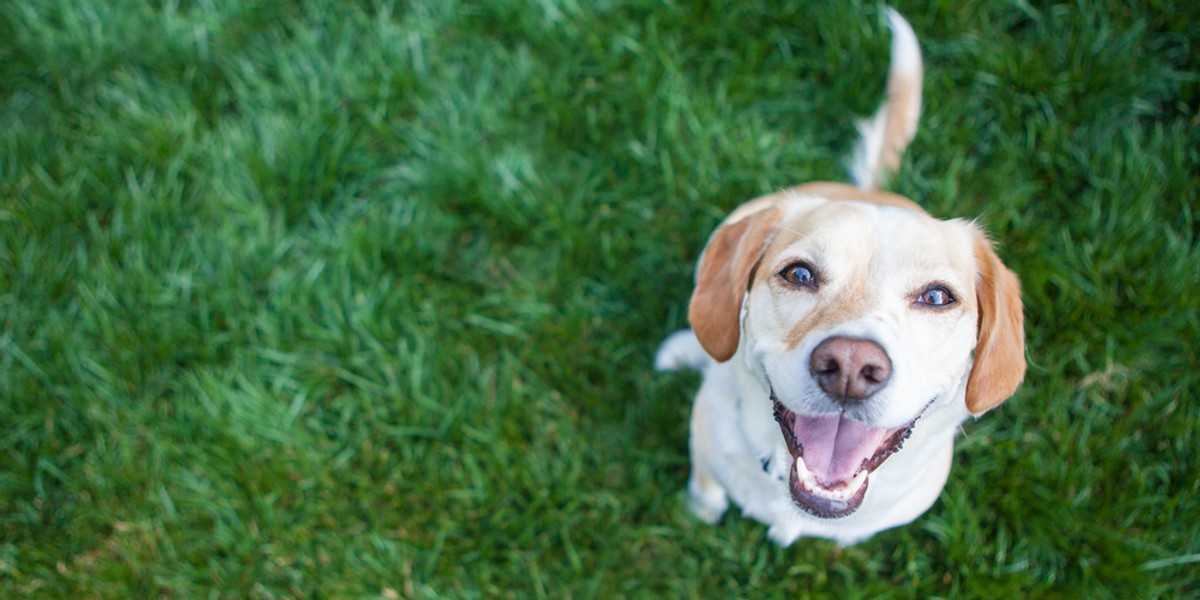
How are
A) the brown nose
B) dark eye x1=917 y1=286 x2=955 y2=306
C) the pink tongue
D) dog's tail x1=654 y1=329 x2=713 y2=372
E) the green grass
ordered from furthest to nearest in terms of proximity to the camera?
dog's tail x1=654 y1=329 x2=713 y2=372 < the green grass < the pink tongue < dark eye x1=917 y1=286 x2=955 y2=306 < the brown nose

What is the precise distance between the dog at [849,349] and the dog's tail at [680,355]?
1.91 feet

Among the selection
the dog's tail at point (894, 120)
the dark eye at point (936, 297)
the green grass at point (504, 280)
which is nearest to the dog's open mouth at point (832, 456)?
the dark eye at point (936, 297)

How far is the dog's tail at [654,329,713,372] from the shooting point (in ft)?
10.0

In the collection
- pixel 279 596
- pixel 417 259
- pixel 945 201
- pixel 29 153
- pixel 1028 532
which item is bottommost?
pixel 1028 532

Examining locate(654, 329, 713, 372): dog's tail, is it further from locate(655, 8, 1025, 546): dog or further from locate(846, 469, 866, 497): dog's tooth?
locate(846, 469, 866, 497): dog's tooth

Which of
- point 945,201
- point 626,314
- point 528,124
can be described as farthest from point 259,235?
point 945,201

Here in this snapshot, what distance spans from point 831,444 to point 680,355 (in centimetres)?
104

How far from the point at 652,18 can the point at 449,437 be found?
192 centimetres

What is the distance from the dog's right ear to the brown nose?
0.38 meters

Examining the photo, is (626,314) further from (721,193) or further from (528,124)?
(528,124)

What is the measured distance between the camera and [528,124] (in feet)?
11.7

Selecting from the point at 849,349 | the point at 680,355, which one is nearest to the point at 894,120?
the point at 680,355

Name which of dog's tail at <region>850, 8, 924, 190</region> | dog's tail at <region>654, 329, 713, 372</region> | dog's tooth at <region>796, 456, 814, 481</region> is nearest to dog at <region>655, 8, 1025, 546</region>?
dog's tooth at <region>796, 456, 814, 481</region>

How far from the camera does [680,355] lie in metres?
3.10
